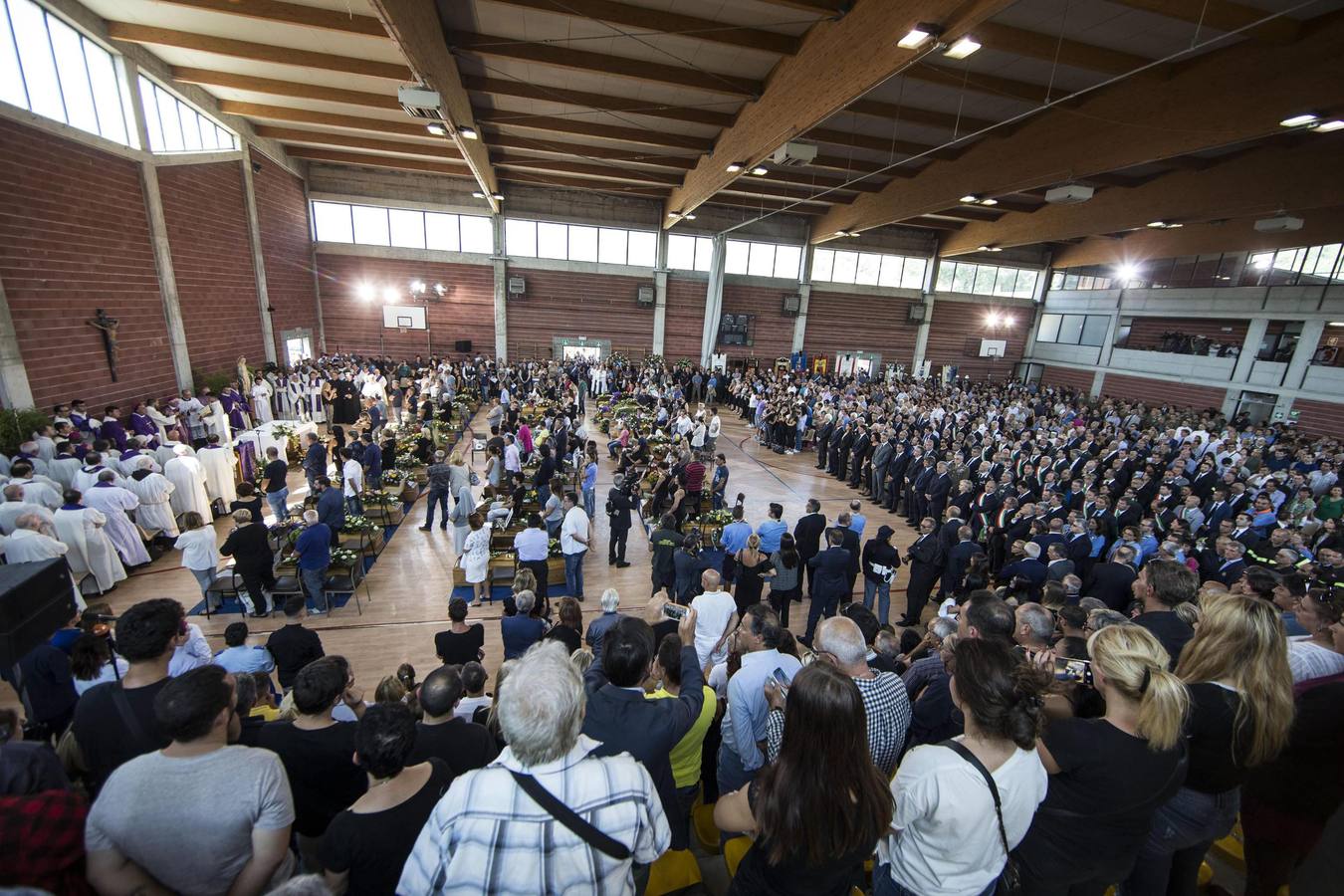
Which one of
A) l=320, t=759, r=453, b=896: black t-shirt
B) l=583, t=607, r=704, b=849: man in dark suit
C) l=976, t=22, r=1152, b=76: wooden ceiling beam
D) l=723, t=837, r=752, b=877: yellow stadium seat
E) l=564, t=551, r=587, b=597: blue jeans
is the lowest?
l=564, t=551, r=587, b=597: blue jeans

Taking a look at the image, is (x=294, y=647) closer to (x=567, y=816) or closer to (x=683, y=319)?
(x=567, y=816)

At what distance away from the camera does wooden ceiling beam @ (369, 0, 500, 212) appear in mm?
6430

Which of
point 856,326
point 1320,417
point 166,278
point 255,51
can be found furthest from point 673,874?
point 856,326

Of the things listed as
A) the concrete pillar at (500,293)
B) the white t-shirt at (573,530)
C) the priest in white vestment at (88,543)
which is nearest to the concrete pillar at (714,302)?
the concrete pillar at (500,293)

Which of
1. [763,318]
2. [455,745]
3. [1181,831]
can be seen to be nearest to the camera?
[1181,831]

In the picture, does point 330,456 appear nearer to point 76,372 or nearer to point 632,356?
point 76,372

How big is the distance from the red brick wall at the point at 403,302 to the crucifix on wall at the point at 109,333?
11.2m

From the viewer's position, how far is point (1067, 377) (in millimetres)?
26203

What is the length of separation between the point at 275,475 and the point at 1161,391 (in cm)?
2944

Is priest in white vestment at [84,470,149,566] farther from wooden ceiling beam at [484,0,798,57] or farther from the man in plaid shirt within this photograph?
wooden ceiling beam at [484,0,798,57]

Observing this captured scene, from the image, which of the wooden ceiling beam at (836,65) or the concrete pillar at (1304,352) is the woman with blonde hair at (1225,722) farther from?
the concrete pillar at (1304,352)

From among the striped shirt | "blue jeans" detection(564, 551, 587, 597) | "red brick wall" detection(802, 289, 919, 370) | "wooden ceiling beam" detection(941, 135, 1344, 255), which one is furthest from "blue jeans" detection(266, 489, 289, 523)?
"red brick wall" detection(802, 289, 919, 370)

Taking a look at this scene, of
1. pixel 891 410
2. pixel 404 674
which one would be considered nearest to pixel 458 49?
pixel 404 674

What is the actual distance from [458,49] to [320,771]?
462 inches
